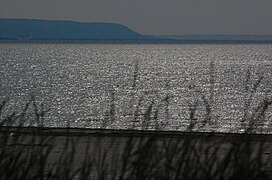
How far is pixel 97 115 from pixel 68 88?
1105 inches

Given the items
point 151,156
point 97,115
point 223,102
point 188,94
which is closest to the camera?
point 151,156

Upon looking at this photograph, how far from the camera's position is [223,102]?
164 feet

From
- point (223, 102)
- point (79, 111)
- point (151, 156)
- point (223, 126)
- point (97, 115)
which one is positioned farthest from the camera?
point (223, 102)

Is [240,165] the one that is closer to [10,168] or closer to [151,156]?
[151,156]

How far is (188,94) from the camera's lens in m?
55.9

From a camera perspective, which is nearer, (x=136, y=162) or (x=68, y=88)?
(x=136, y=162)

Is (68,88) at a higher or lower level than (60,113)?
lower

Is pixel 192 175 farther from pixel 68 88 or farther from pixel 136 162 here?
pixel 68 88

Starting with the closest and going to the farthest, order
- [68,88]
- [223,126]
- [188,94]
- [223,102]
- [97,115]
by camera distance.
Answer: [223,126]
[97,115]
[223,102]
[188,94]
[68,88]

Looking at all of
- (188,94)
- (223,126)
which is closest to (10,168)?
(223,126)

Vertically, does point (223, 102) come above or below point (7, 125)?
below

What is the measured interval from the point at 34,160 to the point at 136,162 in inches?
35.2

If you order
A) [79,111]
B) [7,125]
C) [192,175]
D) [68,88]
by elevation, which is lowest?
[68,88]

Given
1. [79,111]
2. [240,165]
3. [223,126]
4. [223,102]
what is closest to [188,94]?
[223,102]
